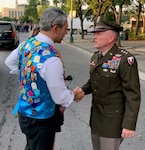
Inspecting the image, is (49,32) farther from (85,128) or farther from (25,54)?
(85,128)

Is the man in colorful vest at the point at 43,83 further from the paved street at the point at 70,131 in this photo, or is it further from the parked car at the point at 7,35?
the parked car at the point at 7,35

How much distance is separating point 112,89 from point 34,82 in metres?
0.66

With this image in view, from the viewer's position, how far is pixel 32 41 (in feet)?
8.79

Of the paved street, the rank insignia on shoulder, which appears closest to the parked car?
the paved street

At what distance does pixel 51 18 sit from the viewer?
257 cm

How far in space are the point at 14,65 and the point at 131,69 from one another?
3.39 feet

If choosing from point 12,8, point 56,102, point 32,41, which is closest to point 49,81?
point 56,102

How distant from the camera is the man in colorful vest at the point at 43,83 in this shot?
8.26 feet

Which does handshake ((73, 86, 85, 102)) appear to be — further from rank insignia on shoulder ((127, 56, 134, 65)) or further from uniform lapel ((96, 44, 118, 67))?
rank insignia on shoulder ((127, 56, 134, 65))

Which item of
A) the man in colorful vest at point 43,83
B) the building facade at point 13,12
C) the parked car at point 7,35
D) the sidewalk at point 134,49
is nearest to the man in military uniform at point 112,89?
the man in colorful vest at point 43,83

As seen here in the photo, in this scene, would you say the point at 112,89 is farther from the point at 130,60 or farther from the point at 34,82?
the point at 34,82

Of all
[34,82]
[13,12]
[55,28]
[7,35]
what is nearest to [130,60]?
[55,28]

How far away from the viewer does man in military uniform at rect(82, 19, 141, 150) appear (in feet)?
8.88

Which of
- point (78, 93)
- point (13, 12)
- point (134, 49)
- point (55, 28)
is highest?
point (13, 12)
